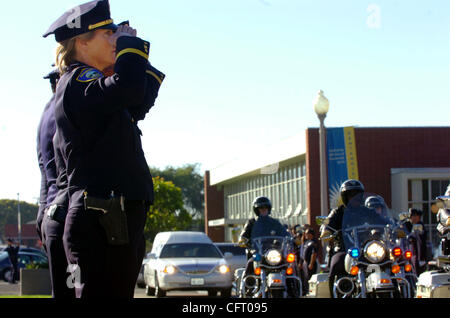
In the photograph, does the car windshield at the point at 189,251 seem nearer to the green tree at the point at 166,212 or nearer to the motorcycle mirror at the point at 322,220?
the motorcycle mirror at the point at 322,220

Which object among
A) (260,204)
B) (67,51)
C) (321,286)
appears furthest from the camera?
(260,204)

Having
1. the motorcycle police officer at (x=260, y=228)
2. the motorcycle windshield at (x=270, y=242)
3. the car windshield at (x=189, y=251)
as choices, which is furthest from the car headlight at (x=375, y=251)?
the car windshield at (x=189, y=251)

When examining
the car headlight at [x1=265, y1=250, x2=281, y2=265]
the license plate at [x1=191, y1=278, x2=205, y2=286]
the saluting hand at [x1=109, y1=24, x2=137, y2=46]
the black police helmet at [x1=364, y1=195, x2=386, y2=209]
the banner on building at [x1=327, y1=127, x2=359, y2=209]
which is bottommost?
the license plate at [x1=191, y1=278, x2=205, y2=286]

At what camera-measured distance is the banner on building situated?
37.2 m

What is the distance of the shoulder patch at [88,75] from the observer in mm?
3324

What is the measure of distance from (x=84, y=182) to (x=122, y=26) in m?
0.66

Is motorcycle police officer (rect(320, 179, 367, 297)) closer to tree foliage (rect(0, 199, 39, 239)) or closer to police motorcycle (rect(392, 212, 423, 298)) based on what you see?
police motorcycle (rect(392, 212, 423, 298))

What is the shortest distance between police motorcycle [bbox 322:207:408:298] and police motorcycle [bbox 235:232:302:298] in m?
2.50

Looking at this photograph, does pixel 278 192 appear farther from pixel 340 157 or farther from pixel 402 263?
pixel 402 263

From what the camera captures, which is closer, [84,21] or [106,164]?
[106,164]

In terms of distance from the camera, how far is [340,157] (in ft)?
126

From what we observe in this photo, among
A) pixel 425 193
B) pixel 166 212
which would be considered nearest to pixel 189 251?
pixel 425 193

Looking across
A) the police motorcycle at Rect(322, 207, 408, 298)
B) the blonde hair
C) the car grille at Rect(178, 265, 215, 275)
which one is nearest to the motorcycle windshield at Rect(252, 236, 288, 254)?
the police motorcycle at Rect(322, 207, 408, 298)

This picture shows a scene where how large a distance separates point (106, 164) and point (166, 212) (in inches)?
2521
